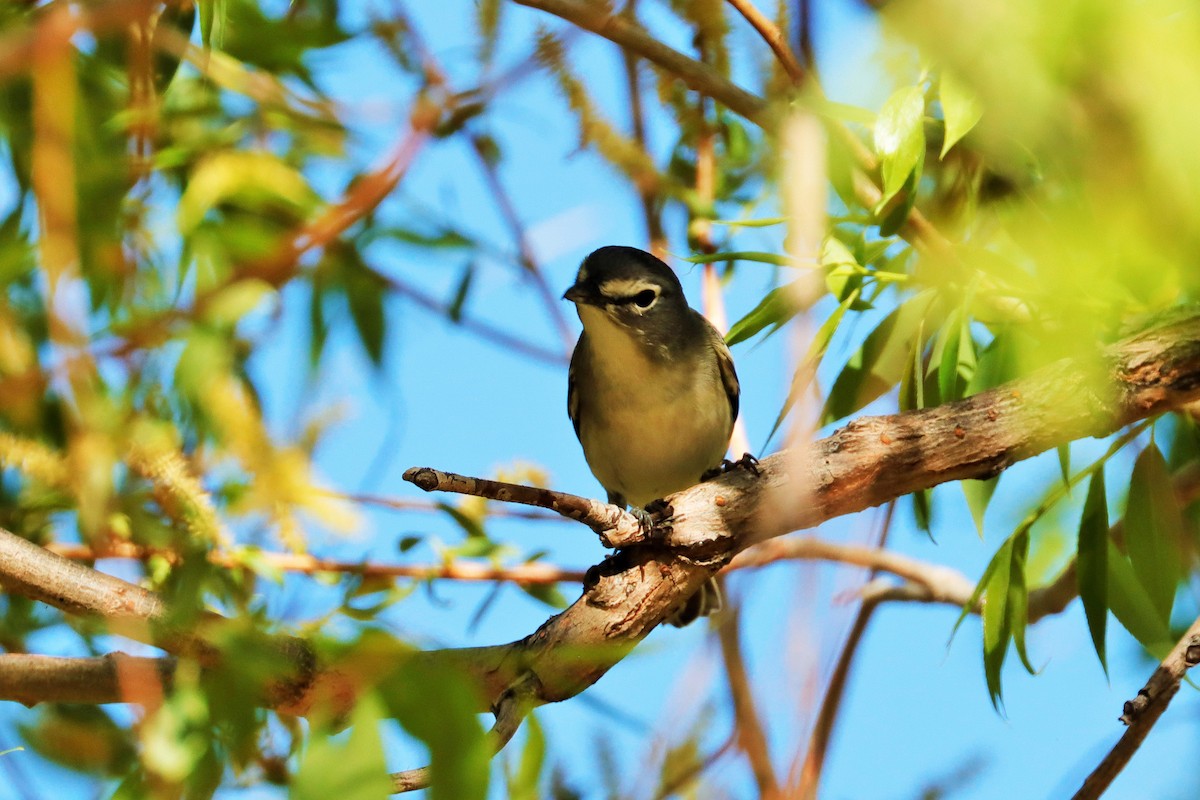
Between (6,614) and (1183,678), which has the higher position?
(6,614)

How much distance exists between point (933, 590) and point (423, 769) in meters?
2.59

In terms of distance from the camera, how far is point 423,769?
5.05 ft

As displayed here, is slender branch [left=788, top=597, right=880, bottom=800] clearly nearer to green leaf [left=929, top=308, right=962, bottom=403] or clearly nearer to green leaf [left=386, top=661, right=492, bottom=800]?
green leaf [left=929, top=308, right=962, bottom=403]

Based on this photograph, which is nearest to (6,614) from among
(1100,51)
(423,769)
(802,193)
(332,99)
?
(332,99)

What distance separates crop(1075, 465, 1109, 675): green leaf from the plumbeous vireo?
5.21 feet

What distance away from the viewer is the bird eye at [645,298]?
3.90 meters

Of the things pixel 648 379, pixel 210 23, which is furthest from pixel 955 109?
pixel 648 379

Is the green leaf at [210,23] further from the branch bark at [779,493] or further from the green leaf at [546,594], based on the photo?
the green leaf at [546,594]

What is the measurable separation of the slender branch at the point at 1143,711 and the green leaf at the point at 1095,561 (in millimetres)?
356

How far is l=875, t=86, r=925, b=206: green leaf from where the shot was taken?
2248 mm

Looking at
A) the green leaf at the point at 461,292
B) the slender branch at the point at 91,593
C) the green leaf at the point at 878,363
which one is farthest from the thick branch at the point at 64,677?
the green leaf at the point at 461,292

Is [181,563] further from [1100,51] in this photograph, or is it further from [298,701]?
[1100,51]

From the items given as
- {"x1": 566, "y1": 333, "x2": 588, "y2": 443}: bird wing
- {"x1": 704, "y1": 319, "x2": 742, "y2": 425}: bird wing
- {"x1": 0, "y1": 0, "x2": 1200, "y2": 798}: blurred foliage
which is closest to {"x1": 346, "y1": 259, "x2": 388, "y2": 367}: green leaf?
{"x1": 0, "y1": 0, "x2": 1200, "y2": 798}: blurred foliage

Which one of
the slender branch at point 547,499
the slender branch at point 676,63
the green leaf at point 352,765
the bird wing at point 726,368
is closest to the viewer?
the green leaf at point 352,765
